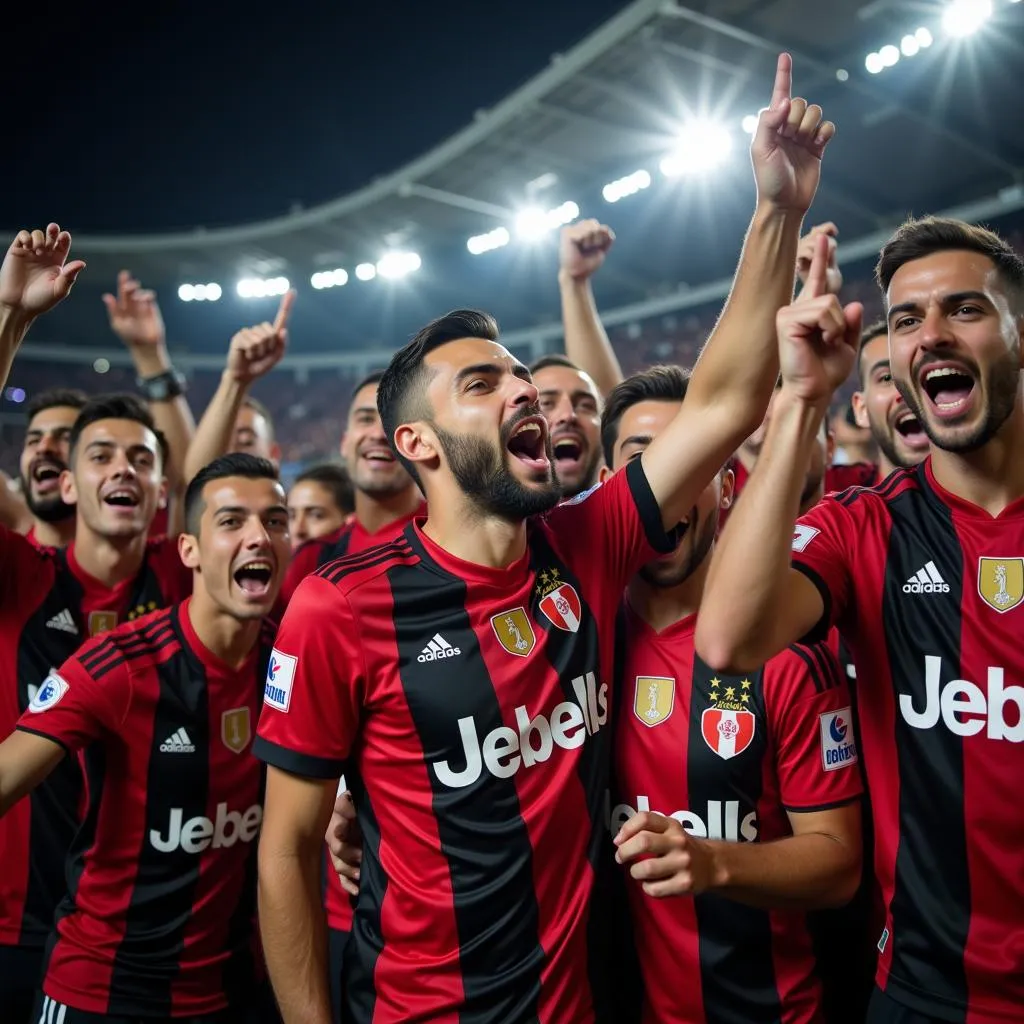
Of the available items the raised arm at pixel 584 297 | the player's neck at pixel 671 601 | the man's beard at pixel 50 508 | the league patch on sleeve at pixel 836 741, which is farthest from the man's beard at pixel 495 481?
the man's beard at pixel 50 508

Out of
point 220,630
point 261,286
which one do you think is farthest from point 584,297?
point 261,286

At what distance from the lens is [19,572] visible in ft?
9.87

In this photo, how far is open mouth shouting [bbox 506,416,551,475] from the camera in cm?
→ 210

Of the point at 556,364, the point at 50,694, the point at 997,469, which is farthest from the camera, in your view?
the point at 556,364

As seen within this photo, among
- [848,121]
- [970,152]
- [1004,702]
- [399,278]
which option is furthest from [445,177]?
[1004,702]

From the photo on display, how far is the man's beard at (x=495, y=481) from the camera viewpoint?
2023mm

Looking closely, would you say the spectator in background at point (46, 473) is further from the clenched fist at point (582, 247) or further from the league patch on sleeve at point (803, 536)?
the league patch on sleeve at point (803, 536)

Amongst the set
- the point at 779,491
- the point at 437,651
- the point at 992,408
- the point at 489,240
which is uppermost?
the point at 489,240

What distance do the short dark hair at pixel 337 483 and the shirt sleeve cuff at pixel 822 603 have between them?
142 inches

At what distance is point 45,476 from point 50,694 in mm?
1838

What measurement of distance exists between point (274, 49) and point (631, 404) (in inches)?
782

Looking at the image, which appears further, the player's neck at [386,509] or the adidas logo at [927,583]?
the player's neck at [386,509]

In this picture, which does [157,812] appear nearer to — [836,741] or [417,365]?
[417,365]

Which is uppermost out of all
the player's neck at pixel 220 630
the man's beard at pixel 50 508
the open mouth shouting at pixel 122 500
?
the man's beard at pixel 50 508
